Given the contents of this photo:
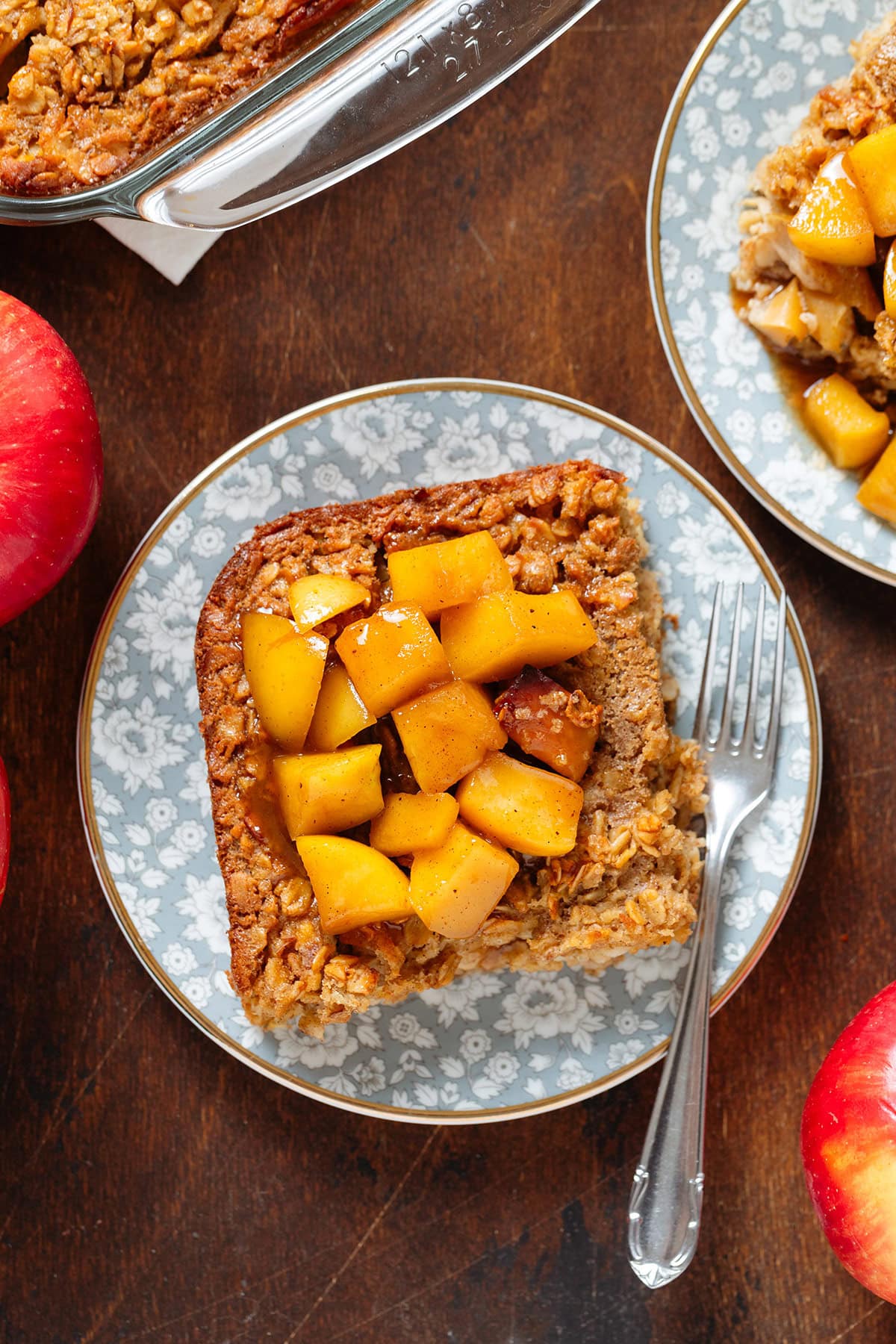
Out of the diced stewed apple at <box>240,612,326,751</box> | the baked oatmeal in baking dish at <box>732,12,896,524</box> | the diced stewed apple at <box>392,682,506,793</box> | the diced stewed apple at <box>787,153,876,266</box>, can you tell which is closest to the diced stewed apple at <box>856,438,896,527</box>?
the baked oatmeal in baking dish at <box>732,12,896,524</box>

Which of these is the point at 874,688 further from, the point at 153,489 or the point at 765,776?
the point at 153,489

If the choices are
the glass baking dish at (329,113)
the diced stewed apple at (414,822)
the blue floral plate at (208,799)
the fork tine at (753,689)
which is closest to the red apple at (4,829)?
the blue floral plate at (208,799)

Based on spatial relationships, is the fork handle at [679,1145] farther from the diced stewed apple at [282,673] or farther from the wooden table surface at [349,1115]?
the diced stewed apple at [282,673]

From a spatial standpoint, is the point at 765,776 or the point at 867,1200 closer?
the point at 867,1200

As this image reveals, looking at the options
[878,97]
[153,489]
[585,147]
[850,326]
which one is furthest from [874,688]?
[153,489]

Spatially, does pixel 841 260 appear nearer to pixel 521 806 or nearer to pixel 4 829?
pixel 521 806

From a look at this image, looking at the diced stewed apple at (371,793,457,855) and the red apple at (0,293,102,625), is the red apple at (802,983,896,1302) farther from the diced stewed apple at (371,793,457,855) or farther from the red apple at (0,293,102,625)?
the red apple at (0,293,102,625)
